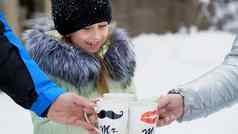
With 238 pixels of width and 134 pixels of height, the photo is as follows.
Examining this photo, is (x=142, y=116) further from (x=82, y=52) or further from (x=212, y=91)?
(x=82, y=52)

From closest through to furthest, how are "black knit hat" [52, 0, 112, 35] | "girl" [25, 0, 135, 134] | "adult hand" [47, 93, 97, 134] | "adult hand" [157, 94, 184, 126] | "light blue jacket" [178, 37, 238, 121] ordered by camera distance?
"adult hand" [47, 93, 97, 134]
"adult hand" [157, 94, 184, 126]
"light blue jacket" [178, 37, 238, 121]
"girl" [25, 0, 135, 134]
"black knit hat" [52, 0, 112, 35]

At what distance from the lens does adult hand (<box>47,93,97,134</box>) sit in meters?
1.98

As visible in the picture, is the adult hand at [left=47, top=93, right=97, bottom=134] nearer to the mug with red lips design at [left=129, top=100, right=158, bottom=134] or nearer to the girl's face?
the mug with red lips design at [left=129, top=100, right=158, bottom=134]

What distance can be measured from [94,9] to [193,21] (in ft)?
26.6

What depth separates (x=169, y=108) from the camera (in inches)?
84.7

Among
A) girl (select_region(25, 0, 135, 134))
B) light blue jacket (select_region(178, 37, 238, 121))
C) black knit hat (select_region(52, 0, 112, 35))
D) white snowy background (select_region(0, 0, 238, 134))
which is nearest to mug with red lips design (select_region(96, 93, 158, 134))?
light blue jacket (select_region(178, 37, 238, 121))

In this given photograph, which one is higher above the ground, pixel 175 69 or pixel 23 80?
pixel 23 80

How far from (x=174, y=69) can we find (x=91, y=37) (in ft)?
14.5

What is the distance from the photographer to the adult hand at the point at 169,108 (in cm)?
211

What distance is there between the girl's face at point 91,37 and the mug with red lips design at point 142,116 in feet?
3.13

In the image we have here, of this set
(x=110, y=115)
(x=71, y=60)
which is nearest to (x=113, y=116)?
(x=110, y=115)

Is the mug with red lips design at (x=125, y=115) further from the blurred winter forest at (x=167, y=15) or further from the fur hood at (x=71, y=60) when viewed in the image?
the blurred winter forest at (x=167, y=15)

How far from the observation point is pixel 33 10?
29.3 feet

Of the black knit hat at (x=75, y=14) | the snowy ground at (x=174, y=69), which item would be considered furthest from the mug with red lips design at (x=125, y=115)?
the snowy ground at (x=174, y=69)
